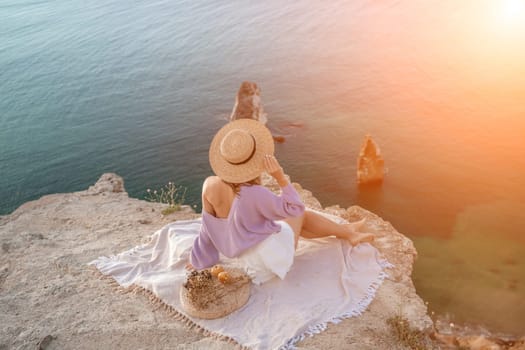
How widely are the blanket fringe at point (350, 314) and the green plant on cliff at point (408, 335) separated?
1.11 ft

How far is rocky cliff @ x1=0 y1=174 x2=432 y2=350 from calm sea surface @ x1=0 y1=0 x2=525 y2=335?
79.2 inches

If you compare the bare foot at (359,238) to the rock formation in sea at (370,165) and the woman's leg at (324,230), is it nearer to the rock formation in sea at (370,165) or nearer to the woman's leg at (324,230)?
the woman's leg at (324,230)

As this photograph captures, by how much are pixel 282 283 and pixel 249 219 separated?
0.98m

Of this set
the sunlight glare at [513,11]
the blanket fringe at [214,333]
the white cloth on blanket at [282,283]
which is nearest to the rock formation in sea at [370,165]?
the white cloth on blanket at [282,283]

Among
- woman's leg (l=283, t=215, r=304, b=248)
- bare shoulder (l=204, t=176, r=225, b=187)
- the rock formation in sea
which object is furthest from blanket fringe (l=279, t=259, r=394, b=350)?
the rock formation in sea

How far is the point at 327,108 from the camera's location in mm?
15008

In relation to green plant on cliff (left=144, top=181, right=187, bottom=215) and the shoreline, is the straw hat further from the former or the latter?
green plant on cliff (left=144, top=181, right=187, bottom=215)

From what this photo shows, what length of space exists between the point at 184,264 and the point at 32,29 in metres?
22.8

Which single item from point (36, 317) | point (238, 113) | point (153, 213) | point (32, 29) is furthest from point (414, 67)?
point (32, 29)

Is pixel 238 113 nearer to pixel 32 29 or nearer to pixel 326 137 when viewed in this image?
pixel 326 137

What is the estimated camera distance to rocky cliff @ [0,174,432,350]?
4.95 m

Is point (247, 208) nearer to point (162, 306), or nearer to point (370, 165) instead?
point (162, 306)

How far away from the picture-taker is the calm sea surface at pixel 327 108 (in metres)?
9.47

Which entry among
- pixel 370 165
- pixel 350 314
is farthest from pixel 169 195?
pixel 350 314
